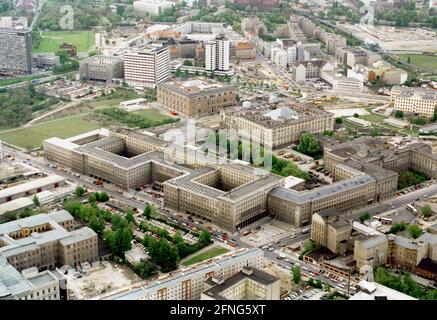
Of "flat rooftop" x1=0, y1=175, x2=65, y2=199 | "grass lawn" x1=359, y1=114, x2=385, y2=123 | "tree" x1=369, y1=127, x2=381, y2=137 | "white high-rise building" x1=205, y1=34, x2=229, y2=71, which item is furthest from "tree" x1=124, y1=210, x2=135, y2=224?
"white high-rise building" x1=205, y1=34, x2=229, y2=71

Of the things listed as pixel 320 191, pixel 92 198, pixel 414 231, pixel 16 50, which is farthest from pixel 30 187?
pixel 16 50

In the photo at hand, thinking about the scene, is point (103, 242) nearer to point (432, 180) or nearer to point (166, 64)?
point (432, 180)

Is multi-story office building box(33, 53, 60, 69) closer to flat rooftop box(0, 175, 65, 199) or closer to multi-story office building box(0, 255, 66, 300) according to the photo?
flat rooftop box(0, 175, 65, 199)

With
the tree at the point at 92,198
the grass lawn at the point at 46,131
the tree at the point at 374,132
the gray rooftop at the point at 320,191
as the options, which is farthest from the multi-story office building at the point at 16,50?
the gray rooftop at the point at 320,191

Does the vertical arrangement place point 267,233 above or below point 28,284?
below

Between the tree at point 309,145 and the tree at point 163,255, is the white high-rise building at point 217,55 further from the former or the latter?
the tree at point 163,255

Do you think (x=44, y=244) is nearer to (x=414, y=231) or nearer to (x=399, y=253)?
(x=399, y=253)
